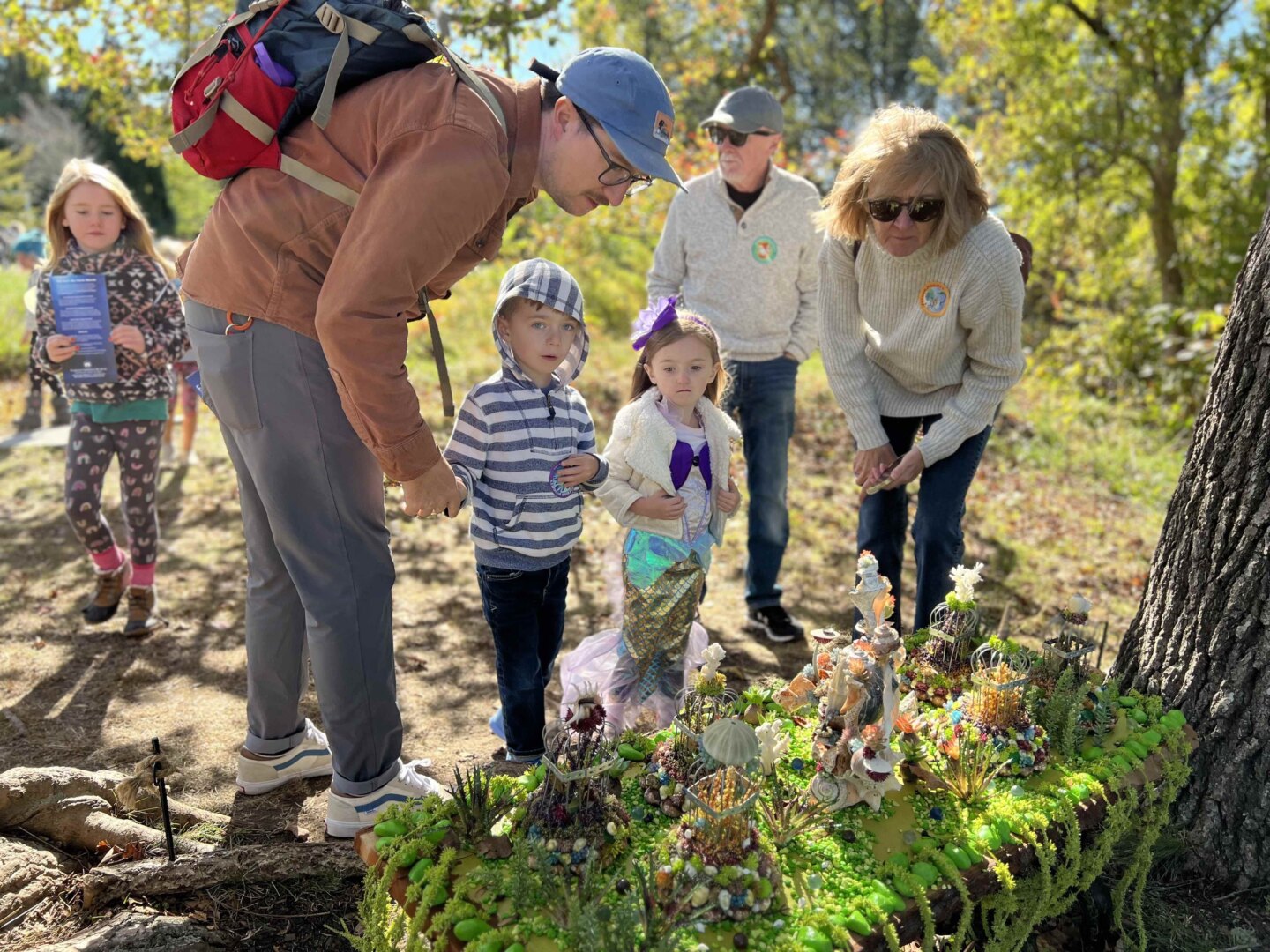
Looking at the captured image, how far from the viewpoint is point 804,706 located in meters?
2.63

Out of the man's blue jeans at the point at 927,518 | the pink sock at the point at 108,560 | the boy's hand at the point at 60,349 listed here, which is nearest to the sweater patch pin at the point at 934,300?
the man's blue jeans at the point at 927,518

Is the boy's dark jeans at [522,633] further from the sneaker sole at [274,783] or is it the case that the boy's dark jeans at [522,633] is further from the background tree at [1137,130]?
the background tree at [1137,130]

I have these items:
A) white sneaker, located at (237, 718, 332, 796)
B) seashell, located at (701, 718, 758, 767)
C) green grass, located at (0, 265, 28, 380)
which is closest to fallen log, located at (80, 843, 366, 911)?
white sneaker, located at (237, 718, 332, 796)

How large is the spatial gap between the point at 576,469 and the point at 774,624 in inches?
72.7

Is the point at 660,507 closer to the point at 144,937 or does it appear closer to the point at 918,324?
the point at 918,324

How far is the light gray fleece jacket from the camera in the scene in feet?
13.9

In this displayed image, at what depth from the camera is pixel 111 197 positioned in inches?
160

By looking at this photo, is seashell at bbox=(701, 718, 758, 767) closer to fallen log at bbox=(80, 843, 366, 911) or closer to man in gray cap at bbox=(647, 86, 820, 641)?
fallen log at bbox=(80, 843, 366, 911)

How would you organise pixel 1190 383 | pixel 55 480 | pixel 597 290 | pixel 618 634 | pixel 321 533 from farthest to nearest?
pixel 597 290
pixel 1190 383
pixel 55 480
pixel 618 634
pixel 321 533

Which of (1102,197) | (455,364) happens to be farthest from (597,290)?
(1102,197)

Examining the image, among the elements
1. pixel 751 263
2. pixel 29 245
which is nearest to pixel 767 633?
pixel 751 263

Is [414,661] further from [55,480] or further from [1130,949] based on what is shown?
[55,480]

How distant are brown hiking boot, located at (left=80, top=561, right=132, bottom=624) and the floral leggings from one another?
233 millimetres

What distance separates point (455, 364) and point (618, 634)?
7.63m
